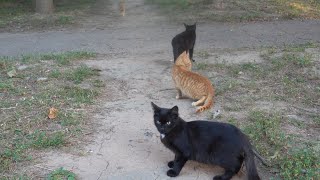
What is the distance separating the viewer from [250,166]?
13.5 feet

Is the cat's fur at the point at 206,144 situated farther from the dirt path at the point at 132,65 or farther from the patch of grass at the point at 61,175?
the patch of grass at the point at 61,175

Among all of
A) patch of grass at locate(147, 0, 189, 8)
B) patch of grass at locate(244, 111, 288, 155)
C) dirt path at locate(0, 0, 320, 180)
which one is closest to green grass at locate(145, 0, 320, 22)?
patch of grass at locate(147, 0, 189, 8)

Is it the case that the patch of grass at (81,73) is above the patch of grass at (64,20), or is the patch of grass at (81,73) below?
above

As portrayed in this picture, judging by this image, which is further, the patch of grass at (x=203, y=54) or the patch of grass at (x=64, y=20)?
the patch of grass at (x=64, y=20)

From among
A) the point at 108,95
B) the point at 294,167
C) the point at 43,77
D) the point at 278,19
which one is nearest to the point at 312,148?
the point at 294,167

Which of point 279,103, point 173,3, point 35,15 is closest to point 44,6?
point 35,15

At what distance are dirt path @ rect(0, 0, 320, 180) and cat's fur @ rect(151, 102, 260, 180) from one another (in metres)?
0.20

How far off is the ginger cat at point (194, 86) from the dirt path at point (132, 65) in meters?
0.17

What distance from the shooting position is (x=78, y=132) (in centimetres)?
527

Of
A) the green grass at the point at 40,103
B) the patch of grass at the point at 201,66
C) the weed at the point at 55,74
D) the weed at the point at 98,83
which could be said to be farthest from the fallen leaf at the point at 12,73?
the patch of grass at the point at 201,66

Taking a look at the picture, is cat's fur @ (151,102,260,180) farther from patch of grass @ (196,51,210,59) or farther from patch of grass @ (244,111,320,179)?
patch of grass @ (196,51,210,59)

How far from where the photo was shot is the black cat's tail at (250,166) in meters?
4.08

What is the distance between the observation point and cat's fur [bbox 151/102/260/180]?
420cm

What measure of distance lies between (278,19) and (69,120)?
963cm
